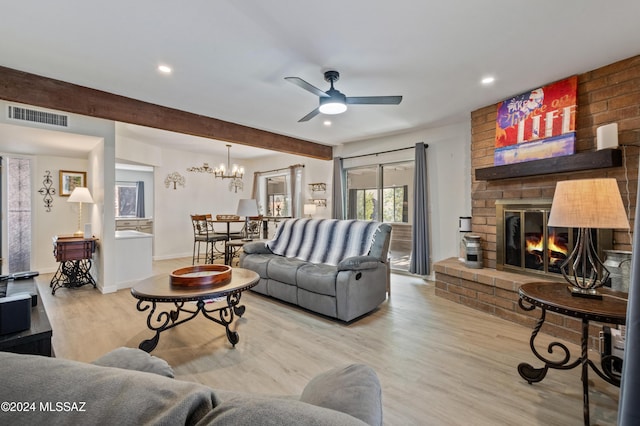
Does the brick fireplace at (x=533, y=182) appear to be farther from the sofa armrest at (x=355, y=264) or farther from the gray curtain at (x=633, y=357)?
the gray curtain at (x=633, y=357)

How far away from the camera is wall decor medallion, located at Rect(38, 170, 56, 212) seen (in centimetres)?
488

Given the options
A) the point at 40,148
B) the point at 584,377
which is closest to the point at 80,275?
the point at 40,148

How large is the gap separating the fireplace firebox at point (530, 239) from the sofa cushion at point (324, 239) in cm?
156

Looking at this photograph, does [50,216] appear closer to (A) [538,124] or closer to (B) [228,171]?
(B) [228,171]

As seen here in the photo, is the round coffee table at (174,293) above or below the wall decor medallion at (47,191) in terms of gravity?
below

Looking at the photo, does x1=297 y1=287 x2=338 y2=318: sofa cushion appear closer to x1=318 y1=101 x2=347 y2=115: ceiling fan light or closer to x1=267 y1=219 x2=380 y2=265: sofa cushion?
x1=267 y1=219 x2=380 y2=265: sofa cushion

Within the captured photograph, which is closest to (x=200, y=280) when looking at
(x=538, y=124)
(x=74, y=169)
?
(x=538, y=124)

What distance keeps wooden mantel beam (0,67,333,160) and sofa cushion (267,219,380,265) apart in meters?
1.63

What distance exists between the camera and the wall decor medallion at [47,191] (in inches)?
192

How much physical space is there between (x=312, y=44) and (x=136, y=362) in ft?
7.79

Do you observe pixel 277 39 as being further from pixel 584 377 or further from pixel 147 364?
pixel 584 377

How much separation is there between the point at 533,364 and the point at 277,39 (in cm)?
319

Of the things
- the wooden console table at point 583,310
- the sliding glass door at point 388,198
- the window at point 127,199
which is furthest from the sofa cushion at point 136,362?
the window at point 127,199

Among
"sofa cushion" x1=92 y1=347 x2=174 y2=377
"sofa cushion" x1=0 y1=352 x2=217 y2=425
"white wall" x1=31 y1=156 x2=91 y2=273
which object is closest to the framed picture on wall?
"white wall" x1=31 y1=156 x2=91 y2=273
